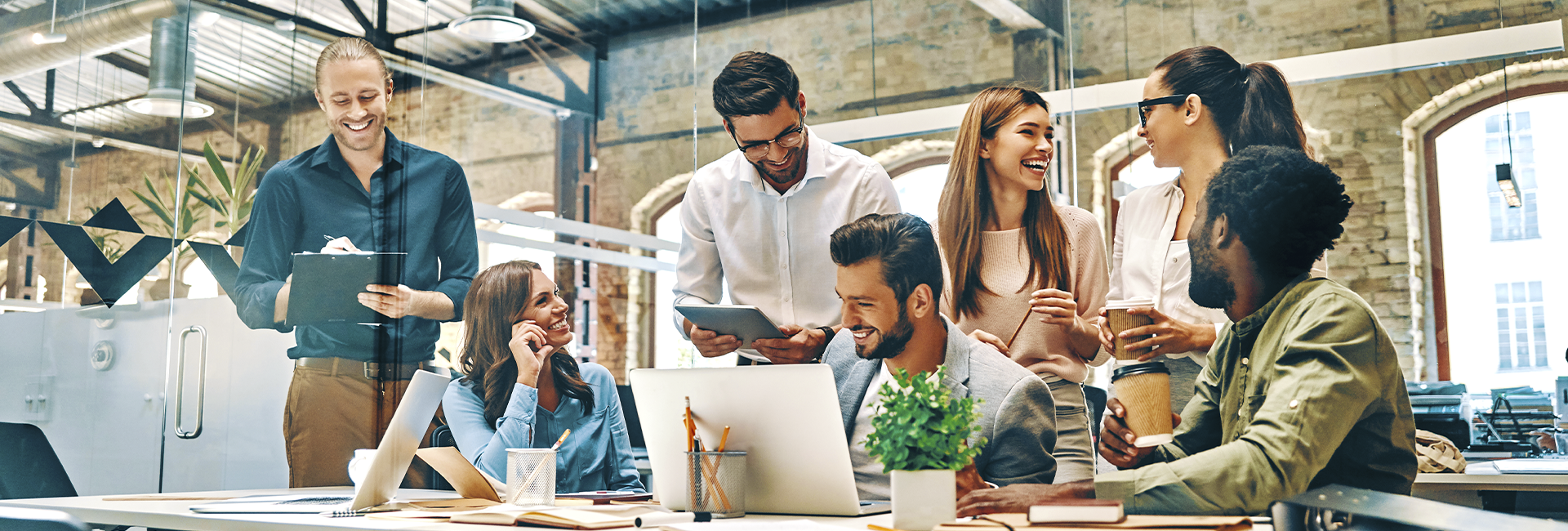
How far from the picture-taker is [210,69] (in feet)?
14.4

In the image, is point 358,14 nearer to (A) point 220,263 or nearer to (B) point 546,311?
(A) point 220,263

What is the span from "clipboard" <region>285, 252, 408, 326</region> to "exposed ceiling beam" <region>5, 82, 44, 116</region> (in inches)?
58.4

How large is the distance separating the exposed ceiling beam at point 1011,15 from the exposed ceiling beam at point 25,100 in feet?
12.6

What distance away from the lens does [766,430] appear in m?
1.84

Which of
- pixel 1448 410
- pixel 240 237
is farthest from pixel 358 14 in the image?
pixel 1448 410

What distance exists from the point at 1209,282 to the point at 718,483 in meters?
1.06

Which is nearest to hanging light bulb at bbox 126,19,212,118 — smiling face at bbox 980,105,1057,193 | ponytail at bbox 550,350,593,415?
ponytail at bbox 550,350,593,415

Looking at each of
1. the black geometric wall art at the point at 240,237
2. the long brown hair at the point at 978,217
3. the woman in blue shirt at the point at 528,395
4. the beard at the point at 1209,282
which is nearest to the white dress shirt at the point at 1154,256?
the long brown hair at the point at 978,217

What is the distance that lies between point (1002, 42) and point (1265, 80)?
108 centimetres

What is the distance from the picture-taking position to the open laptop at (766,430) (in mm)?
1789

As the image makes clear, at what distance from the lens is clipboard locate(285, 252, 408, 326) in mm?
3926

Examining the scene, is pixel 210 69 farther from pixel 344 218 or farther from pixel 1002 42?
pixel 1002 42

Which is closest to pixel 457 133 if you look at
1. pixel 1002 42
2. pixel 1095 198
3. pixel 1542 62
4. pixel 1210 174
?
pixel 1002 42

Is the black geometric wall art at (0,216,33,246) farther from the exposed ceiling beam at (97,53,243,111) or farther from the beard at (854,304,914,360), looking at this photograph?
the beard at (854,304,914,360)
